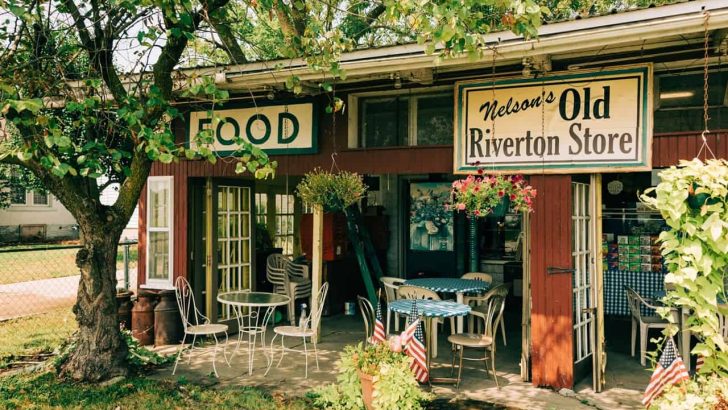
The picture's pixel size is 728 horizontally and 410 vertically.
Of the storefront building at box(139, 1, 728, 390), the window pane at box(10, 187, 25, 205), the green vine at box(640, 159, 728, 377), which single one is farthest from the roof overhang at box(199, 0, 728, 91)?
the window pane at box(10, 187, 25, 205)

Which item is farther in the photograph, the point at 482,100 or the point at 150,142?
the point at 482,100

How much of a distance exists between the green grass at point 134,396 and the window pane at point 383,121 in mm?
3257

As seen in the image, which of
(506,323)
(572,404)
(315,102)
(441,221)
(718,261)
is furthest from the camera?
(441,221)

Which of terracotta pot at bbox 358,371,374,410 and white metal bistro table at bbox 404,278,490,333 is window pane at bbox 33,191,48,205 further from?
terracotta pot at bbox 358,371,374,410

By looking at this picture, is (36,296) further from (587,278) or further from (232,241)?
(587,278)

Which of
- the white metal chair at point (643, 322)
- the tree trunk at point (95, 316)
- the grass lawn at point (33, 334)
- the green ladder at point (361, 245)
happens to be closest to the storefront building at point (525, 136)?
the white metal chair at point (643, 322)

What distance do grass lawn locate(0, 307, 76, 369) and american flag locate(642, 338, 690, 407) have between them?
6700 mm

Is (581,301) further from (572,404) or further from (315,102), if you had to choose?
(315,102)

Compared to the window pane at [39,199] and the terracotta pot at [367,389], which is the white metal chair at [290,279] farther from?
the window pane at [39,199]

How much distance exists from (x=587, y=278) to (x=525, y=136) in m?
1.62

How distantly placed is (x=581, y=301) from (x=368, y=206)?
16.6ft

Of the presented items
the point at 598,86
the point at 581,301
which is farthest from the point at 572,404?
the point at 598,86

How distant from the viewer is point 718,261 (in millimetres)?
3152

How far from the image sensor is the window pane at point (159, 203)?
8.00 metres
